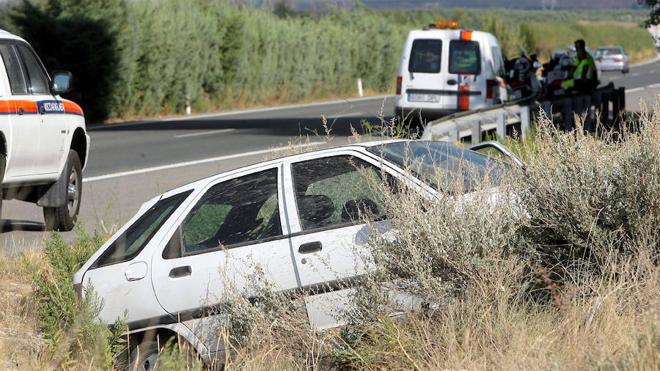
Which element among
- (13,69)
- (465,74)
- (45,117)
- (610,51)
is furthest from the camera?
(610,51)

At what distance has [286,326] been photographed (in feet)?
22.8

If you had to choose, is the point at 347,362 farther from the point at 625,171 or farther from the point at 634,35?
the point at 634,35

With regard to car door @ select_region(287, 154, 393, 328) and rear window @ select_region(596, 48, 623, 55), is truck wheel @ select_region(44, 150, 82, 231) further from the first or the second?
rear window @ select_region(596, 48, 623, 55)

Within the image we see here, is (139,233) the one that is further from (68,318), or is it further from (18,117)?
(18,117)

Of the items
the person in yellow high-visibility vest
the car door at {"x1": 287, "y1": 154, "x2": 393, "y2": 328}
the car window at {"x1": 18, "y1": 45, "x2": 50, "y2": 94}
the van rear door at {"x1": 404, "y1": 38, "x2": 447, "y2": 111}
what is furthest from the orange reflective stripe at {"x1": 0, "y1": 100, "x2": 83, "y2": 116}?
the person in yellow high-visibility vest

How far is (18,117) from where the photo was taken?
11.5m

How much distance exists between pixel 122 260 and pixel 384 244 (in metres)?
1.95

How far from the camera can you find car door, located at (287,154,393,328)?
23.1ft

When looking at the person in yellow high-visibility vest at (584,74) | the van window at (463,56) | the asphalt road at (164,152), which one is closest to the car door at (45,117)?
the asphalt road at (164,152)

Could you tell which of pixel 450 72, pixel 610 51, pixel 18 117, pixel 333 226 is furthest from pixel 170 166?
pixel 610 51

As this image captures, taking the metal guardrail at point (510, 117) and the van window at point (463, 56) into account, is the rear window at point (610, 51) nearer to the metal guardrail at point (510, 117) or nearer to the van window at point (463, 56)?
the metal guardrail at point (510, 117)

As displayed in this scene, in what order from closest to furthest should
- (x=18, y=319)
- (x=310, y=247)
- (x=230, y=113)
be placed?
(x=310, y=247), (x=18, y=319), (x=230, y=113)

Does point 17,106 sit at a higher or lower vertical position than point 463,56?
higher

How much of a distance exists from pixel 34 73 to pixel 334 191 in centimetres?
539
